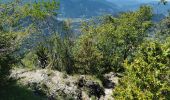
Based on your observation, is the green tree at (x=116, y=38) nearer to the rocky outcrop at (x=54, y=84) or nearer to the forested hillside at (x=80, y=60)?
the forested hillside at (x=80, y=60)

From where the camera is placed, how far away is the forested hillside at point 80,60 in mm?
29344

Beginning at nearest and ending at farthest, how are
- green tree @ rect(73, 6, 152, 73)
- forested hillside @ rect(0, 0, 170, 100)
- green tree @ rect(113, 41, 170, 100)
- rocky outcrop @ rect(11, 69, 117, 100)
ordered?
green tree @ rect(113, 41, 170, 100) < forested hillside @ rect(0, 0, 170, 100) < rocky outcrop @ rect(11, 69, 117, 100) < green tree @ rect(73, 6, 152, 73)

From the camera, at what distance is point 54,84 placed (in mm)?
36969

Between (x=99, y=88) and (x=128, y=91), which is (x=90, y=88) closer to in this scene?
(x=99, y=88)

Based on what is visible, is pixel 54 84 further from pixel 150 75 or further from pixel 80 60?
pixel 80 60

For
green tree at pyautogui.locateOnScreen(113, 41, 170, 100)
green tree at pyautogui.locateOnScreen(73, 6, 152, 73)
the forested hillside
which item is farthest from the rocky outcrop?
green tree at pyautogui.locateOnScreen(73, 6, 152, 73)

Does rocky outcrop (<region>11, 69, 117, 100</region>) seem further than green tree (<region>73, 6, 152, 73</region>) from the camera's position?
No

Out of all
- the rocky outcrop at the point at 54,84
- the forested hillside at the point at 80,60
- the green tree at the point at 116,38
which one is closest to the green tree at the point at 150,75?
the forested hillside at the point at 80,60

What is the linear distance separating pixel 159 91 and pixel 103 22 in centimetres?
5183

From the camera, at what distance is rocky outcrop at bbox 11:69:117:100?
111ft

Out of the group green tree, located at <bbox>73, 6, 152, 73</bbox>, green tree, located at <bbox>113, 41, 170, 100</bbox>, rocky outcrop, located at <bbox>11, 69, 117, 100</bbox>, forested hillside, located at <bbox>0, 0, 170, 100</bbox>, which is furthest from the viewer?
green tree, located at <bbox>73, 6, 152, 73</bbox>

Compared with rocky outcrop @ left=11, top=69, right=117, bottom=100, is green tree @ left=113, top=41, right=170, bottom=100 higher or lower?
higher

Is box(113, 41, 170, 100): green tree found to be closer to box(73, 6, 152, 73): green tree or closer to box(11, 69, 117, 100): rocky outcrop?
box(11, 69, 117, 100): rocky outcrop

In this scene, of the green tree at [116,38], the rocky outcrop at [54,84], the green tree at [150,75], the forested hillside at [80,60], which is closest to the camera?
the green tree at [150,75]
